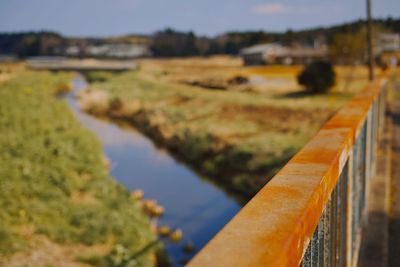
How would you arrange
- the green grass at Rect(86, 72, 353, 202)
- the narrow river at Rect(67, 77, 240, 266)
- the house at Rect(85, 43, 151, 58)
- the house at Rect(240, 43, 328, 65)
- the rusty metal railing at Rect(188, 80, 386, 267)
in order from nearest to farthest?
the rusty metal railing at Rect(188, 80, 386, 267)
the narrow river at Rect(67, 77, 240, 266)
the green grass at Rect(86, 72, 353, 202)
the house at Rect(240, 43, 328, 65)
the house at Rect(85, 43, 151, 58)

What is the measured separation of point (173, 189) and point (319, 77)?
20.0 metres

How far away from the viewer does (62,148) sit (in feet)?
47.9

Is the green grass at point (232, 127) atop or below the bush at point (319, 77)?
below

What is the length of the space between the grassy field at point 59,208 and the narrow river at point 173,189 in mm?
1554

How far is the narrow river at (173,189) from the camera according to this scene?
1288 cm

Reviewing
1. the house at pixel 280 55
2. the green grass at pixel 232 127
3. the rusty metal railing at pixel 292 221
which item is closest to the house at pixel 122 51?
the house at pixel 280 55

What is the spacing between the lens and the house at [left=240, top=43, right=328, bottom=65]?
7206 centimetres

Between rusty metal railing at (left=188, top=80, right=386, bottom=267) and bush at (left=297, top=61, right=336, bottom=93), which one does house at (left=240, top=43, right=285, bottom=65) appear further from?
rusty metal railing at (left=188, top=80, right=386, bottom=267)

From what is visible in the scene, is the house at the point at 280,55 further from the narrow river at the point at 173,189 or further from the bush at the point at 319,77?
the narrow river at the point at 173,189

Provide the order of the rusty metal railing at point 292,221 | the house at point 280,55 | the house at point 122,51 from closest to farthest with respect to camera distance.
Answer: the rusty metal railing at point 292,221 < the house at point 280,55 < the house at point 122,51

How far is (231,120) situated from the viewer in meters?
24.7

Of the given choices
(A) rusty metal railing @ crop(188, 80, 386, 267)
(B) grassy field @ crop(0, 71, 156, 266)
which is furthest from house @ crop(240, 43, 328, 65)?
(A) rusty metal railing @ crop(188, 80, 386, 267)

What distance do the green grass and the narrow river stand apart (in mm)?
904

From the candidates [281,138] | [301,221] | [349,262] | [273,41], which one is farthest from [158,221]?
[273,41]
